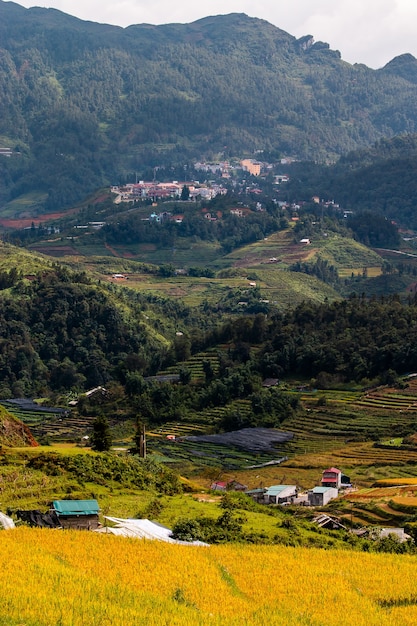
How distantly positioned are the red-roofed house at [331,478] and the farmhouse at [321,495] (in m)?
2.19

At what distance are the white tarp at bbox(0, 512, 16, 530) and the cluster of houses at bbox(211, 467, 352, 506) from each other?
15.5 metres

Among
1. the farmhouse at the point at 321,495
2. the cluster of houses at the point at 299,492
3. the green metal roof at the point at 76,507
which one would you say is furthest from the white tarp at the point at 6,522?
the farmhouse at the point at 321,495

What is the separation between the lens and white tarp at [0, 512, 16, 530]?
21.0 metres

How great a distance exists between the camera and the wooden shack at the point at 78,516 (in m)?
22.8

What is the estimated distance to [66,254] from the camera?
127 m

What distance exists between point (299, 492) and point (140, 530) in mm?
17777

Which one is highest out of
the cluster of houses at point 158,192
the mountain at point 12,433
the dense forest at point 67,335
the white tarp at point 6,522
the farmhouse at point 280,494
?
the white tarp at point 6,522

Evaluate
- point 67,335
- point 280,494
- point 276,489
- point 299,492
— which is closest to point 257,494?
point 276,489

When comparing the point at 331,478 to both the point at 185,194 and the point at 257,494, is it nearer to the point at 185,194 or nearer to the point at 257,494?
the point at 257,494

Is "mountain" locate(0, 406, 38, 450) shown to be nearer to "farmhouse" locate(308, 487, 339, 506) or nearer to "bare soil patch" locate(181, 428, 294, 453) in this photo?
"farmhouse" locate(308, 487, 339, 506)

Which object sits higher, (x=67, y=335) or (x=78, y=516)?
(x=78, y=516)

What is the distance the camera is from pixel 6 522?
2127cm

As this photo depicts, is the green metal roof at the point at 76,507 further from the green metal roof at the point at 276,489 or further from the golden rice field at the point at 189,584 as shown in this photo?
the green metal roof at the point at 276,489

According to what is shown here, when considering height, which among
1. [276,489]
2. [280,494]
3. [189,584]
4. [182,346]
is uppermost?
[189,584]
